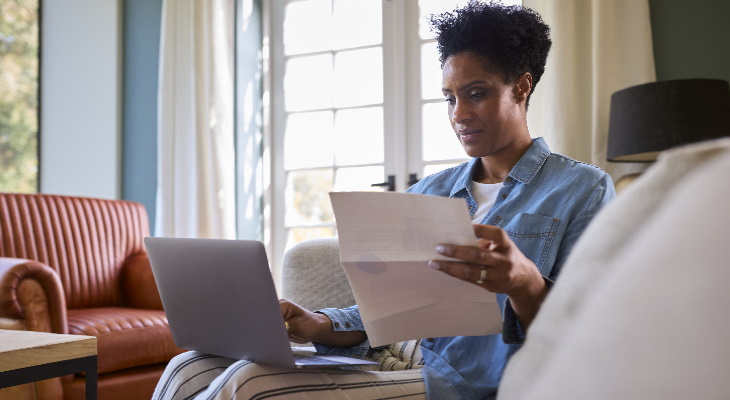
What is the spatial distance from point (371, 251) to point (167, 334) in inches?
75.3

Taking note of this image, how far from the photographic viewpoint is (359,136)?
3.50 meters

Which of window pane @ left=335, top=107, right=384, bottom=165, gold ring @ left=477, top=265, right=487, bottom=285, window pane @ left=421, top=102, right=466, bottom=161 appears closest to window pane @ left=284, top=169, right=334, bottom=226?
window pane @ left=335, top=107, right=384, bottom=165

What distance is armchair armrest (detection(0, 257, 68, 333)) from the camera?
2.12 meters

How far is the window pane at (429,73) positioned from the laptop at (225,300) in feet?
7.69

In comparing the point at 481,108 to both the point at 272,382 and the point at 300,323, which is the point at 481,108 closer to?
the point at 300,323

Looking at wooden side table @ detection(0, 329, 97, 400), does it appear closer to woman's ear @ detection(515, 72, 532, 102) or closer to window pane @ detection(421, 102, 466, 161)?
woman's ear @ detection(515, 72, 532, 102)

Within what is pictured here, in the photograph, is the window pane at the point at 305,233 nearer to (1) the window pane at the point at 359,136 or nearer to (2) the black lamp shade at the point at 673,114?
(1) the window pane at the point at 359,136

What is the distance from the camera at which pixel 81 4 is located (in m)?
3.89

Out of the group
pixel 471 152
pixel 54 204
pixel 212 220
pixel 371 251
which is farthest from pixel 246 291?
pixel 212 220

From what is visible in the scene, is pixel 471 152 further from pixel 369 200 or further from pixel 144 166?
pixel 144 166

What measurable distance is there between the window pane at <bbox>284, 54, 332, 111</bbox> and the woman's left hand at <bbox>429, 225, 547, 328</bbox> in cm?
280

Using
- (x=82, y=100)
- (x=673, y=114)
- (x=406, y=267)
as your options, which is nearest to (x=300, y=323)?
(x=406, y=267)

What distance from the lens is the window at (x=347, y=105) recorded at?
3342mm

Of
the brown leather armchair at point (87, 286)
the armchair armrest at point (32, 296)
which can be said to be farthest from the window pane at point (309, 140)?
the armchair armrest at point (32, 296)
